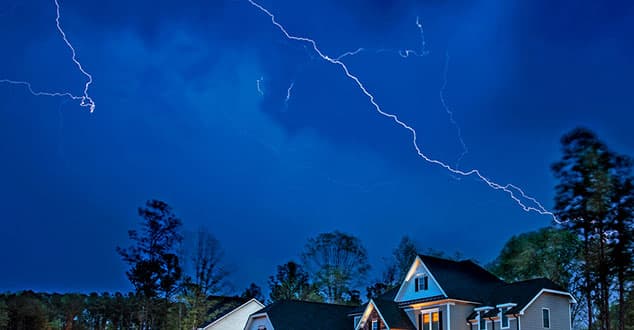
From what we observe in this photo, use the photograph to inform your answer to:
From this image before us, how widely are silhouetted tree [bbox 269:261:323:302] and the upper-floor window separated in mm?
18792

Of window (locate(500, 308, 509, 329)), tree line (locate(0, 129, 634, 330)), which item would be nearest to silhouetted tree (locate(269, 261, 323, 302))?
tree line (locate(0, 129, 634, 330))

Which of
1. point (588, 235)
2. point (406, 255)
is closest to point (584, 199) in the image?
point (588, 235)

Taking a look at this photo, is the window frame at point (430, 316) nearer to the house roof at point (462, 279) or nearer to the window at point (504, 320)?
the house roof at point (462, 279)

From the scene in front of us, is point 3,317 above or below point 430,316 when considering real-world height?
above

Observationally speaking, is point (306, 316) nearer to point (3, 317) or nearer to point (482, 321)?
point (482, 321)

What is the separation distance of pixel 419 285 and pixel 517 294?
5837mm

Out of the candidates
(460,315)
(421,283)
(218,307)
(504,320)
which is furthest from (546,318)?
(218,307)

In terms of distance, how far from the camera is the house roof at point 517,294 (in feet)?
105

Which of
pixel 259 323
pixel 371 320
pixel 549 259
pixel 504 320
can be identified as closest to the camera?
pixel 504 320

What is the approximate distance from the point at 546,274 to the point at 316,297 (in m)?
18.8

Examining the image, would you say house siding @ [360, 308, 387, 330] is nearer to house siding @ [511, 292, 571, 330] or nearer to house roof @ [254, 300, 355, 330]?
house roof @ [254, 300, 355, 330]

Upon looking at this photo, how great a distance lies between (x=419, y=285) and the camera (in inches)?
1458

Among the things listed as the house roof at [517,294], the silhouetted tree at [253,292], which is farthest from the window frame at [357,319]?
the silhouetted tree at [253,292]

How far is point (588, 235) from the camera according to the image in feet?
109
